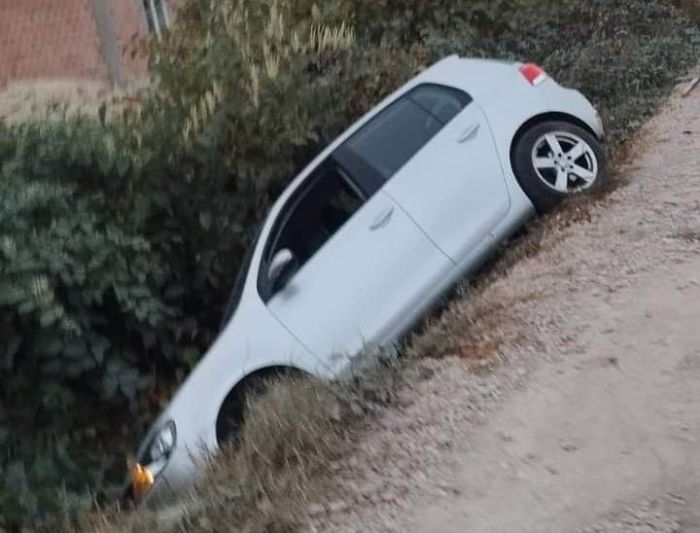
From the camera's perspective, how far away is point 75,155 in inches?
373

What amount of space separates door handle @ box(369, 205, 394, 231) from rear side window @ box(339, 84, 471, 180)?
0.32m

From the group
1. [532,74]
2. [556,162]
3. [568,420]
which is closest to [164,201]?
[532,74]

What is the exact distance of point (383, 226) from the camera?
8062 mm

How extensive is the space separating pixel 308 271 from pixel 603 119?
11.3 ft

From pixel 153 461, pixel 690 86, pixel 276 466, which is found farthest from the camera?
pixel 690 86

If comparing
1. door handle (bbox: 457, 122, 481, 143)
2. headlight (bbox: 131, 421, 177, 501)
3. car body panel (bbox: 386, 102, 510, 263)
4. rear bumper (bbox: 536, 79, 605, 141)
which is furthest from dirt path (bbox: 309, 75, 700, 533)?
headlight (bbox: 131, 421, 177, 501)

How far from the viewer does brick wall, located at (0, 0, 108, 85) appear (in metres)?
17.4

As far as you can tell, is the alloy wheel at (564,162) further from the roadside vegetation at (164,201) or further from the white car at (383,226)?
the roadside vegetation at (164,201)

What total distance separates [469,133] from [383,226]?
92 centimetres

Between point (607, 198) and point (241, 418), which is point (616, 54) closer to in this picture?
point (607, 198)

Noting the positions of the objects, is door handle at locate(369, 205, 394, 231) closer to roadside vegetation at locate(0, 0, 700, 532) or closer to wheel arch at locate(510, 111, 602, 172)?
roadside vegetation at locate(0, 0, 700, 532)

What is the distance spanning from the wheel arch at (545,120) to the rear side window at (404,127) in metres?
0.42

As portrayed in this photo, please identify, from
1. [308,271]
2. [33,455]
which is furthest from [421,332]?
[33,455]

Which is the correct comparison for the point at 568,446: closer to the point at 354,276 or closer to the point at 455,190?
the point at 354,276
